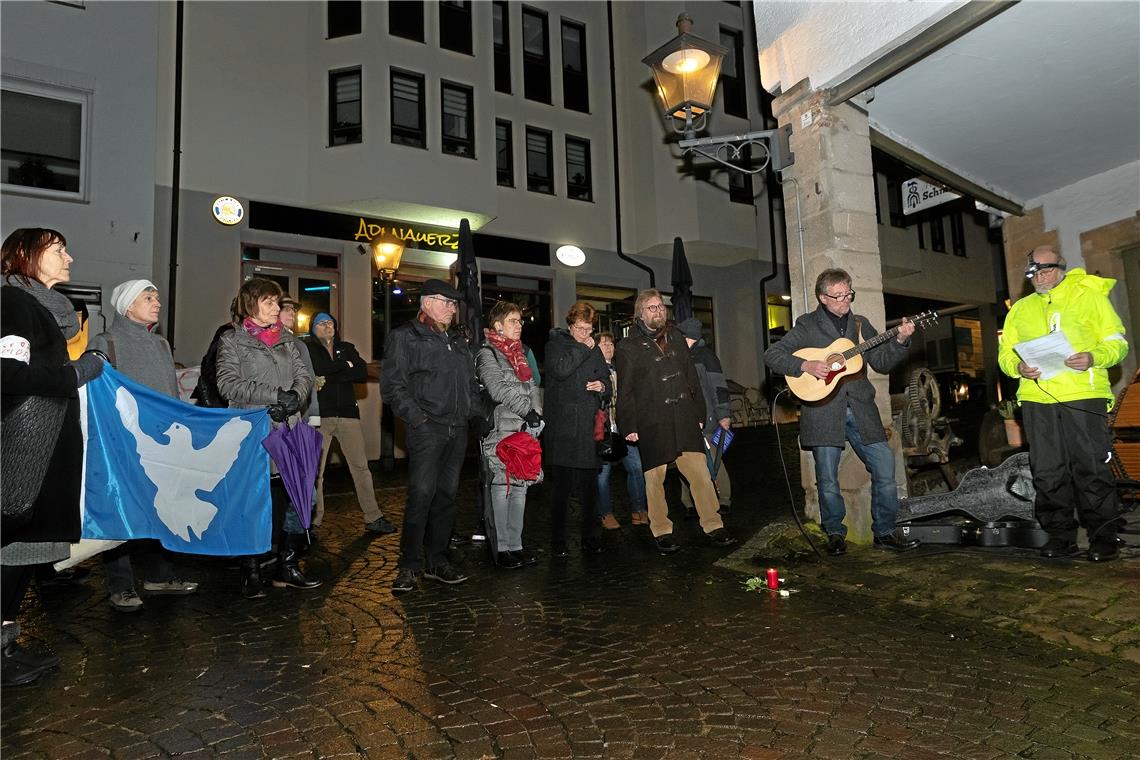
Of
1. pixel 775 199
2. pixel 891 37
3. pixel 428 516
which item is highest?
pixel 775 199

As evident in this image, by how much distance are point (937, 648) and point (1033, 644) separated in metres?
0.51

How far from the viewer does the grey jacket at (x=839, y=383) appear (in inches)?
232

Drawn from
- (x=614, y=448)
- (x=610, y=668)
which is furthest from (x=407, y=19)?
(x=610, y=668)

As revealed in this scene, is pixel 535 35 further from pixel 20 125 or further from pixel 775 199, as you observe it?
pixel 20 125

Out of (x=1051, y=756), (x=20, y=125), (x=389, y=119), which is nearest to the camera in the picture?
(x=1051, y=756)

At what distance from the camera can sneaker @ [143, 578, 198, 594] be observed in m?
5.25

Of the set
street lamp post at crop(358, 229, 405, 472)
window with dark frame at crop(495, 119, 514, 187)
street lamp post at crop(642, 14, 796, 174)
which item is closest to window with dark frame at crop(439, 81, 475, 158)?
window with dark frame at crop(495, 119, 514, 187)

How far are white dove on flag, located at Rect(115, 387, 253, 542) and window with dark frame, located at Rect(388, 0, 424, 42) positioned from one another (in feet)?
51.5

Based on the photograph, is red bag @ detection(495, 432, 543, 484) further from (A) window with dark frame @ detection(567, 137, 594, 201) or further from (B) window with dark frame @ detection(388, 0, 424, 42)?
(A) window with dark frame @ detection(567, 137, 594, 201)

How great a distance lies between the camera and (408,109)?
1812 centimetres

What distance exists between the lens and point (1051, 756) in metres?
2.63

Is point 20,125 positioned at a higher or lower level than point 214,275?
higher

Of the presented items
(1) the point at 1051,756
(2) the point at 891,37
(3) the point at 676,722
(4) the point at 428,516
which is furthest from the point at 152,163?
(1) the point at 1051,756

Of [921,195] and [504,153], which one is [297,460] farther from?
[504,153]
